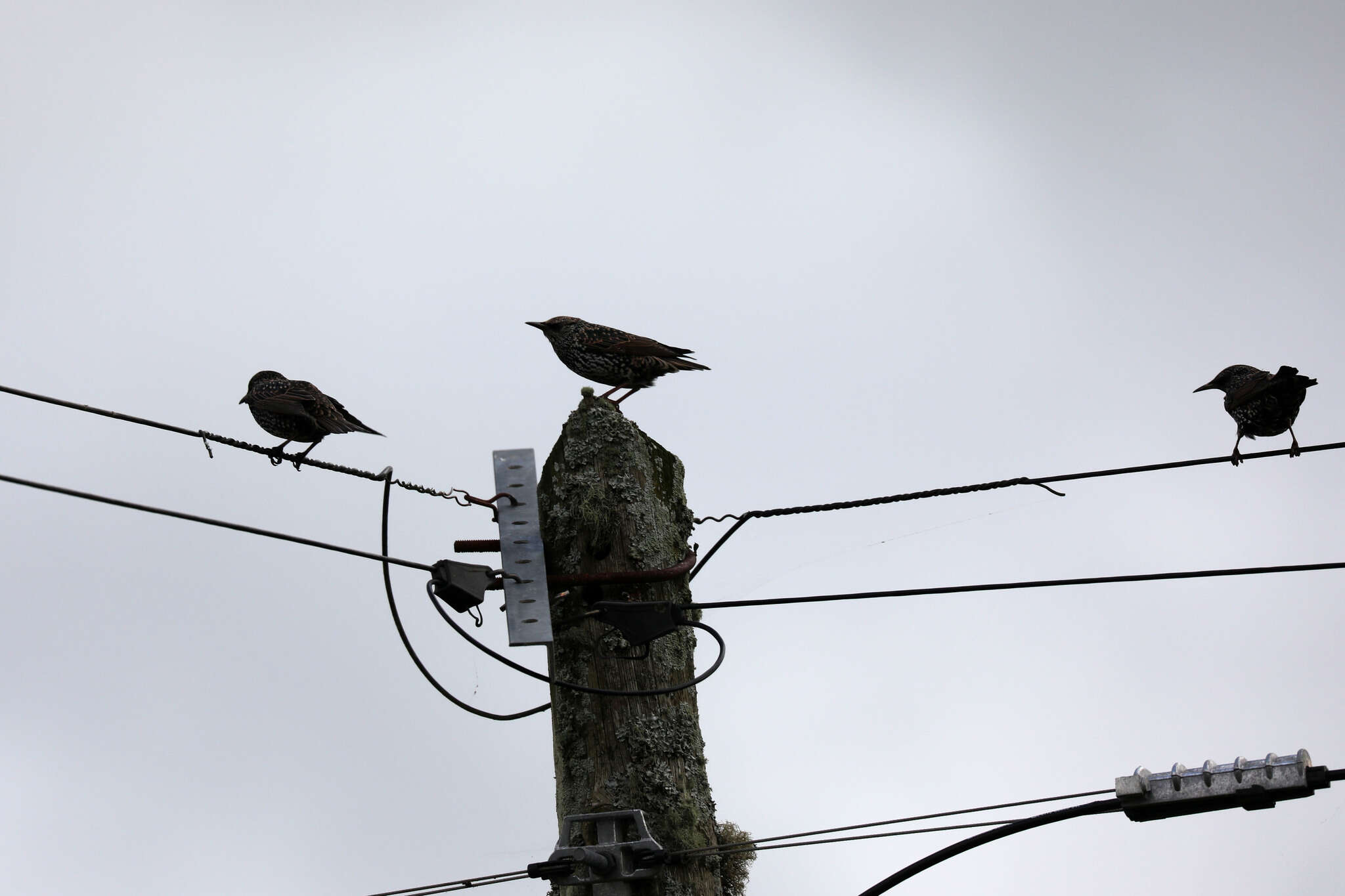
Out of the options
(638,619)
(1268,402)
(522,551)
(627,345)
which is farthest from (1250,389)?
(522,551)

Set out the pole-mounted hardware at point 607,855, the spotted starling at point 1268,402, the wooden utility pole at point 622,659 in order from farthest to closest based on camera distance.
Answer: the spotted starling at point 1268,402
the wooden utility pole at point 622,659
the pole-mounted hardware at point 607,855

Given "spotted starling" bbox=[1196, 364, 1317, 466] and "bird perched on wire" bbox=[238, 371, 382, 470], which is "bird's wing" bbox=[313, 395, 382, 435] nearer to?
"bird perched on wire" bbox=[238, 371, 382, 470]

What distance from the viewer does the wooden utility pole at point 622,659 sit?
16.1 feet

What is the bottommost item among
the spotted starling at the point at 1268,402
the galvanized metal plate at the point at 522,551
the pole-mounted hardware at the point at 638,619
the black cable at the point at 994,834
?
the black cable at the point at 994,834

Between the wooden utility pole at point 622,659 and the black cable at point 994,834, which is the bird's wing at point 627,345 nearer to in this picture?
the wooden utility pole at point 622,659

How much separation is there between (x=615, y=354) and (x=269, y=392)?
204cm

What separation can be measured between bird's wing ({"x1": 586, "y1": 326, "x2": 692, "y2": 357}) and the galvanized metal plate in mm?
1947

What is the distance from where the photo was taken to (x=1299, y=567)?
18.1 ft

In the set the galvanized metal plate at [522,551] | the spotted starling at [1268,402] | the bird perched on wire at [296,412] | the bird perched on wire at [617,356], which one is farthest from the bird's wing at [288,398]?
the spotted starling at [1268,402]

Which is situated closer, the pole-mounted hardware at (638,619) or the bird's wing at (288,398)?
the pole-mounted hardware at (638,619)

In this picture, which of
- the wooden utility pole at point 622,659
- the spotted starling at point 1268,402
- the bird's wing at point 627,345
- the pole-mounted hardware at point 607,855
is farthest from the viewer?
the spotted starling at point 1268,402

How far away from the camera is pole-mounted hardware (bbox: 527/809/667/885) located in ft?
15.6

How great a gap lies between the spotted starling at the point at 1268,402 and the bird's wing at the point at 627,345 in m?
3.90

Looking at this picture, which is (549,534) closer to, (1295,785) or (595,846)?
(595,846)
